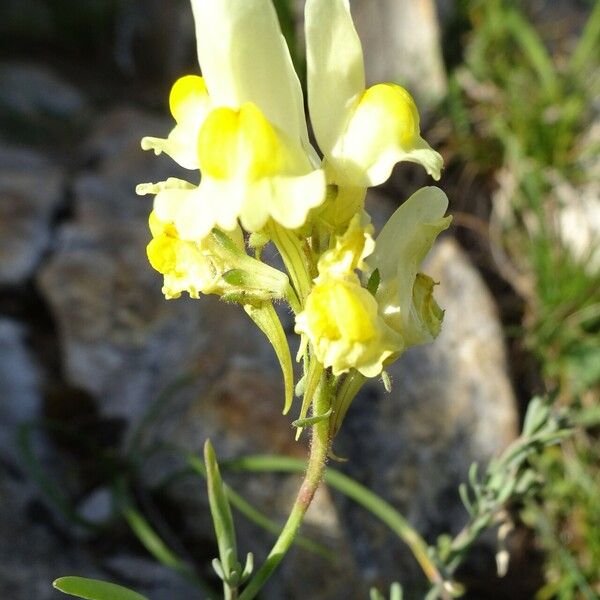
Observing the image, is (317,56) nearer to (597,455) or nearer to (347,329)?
(347,329)

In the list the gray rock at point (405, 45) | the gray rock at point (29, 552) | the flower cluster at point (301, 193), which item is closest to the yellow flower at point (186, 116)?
the flower cluster at point (301, 193)

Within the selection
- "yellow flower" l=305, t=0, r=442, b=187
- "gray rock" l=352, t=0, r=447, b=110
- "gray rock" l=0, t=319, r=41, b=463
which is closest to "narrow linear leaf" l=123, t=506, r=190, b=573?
"gray rock" l=0, t=319, r=41, b=463

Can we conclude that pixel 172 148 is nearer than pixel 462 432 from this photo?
Yes

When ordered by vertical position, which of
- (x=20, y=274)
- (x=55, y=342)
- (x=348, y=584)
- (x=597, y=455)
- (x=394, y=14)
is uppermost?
(x=394, y=14)

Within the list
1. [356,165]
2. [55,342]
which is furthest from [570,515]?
[356,165]

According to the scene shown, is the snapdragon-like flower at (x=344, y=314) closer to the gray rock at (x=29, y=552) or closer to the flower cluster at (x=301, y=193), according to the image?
the flower cluster at (x=301, y=193)

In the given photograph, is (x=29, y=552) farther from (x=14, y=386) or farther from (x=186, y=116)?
(x=186, y=116)
